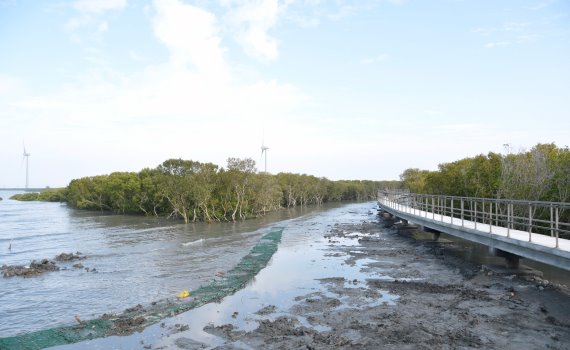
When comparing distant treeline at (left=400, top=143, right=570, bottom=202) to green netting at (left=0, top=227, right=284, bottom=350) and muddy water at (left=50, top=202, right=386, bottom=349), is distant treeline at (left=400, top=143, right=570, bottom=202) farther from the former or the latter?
green netting at (left=0, top=227, right=284, bottom=350)

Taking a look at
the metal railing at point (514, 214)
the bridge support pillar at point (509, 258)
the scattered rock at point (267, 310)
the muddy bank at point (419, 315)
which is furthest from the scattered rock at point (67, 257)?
the bridge support pillar at point (509, 258)

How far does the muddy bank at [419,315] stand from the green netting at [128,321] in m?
2.74

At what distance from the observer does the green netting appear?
13.3m

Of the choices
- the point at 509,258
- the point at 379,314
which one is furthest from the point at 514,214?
the point at 379,314

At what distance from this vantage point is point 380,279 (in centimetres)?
1958

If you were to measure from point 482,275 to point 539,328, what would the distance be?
293 inches

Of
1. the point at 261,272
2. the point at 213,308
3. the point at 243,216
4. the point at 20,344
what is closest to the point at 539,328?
the point at 213,308

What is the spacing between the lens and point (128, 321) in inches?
569

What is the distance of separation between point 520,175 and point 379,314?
22074 mm

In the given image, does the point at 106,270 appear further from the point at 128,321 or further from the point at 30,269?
the point at 128,321

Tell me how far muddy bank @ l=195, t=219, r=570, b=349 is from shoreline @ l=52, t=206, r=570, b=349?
28 mm

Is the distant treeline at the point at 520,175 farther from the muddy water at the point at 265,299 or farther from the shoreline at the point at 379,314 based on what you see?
the muddy water at the point at 265,299

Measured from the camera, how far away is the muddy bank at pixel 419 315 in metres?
11.4

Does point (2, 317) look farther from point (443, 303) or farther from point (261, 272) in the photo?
point (443, 303)
